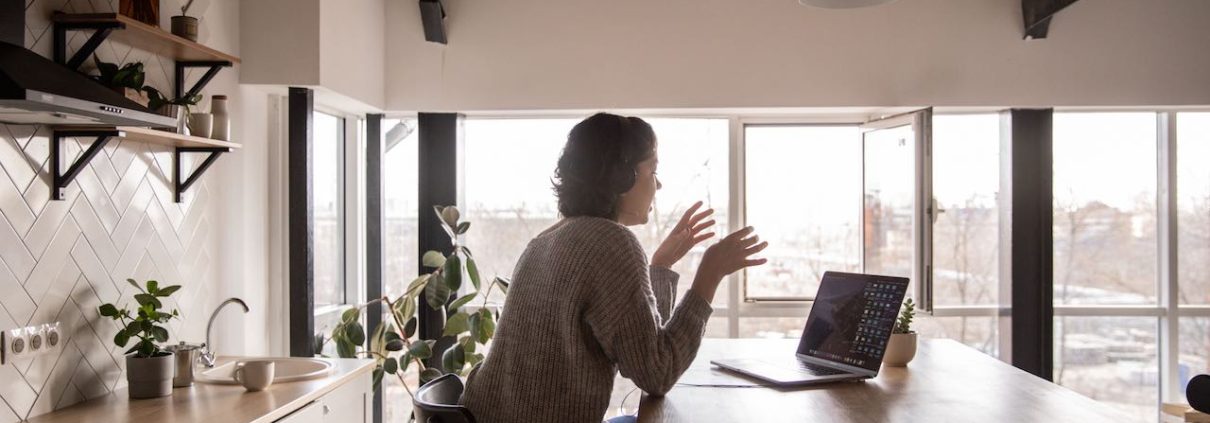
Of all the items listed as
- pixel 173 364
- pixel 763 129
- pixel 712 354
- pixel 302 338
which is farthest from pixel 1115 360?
pixel 173 364

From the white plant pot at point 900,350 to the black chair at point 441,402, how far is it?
947 mm

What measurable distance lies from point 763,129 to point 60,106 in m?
3.08

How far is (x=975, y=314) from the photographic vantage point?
13.6 ft

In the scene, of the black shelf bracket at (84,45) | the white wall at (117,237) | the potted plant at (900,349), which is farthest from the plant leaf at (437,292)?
the potted plant at (900,349)

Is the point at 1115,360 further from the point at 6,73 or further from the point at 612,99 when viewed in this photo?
the point at 6,73

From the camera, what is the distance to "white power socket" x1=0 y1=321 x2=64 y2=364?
206cm

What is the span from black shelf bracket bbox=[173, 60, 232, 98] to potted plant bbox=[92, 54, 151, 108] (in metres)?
0.40

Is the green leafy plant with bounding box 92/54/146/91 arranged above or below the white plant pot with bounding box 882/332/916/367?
above

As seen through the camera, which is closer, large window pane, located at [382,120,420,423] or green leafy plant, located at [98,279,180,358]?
green leafy plant, located at [98,279,180,358]

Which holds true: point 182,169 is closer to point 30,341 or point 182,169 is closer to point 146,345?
point 146,345

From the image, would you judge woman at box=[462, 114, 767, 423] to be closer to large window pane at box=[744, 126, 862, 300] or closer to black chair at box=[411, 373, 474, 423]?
black chair at box=[411, 373, 474, 423]

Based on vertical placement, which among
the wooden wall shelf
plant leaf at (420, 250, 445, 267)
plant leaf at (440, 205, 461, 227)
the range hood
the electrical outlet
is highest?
the wooden wall shelf

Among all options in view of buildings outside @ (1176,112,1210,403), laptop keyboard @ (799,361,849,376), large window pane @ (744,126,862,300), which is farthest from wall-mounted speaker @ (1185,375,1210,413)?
view of buildings outside @ (1176,112,1210,403)

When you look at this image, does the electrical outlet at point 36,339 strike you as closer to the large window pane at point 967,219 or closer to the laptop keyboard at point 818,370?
the laptop keyboard at point 818,370
